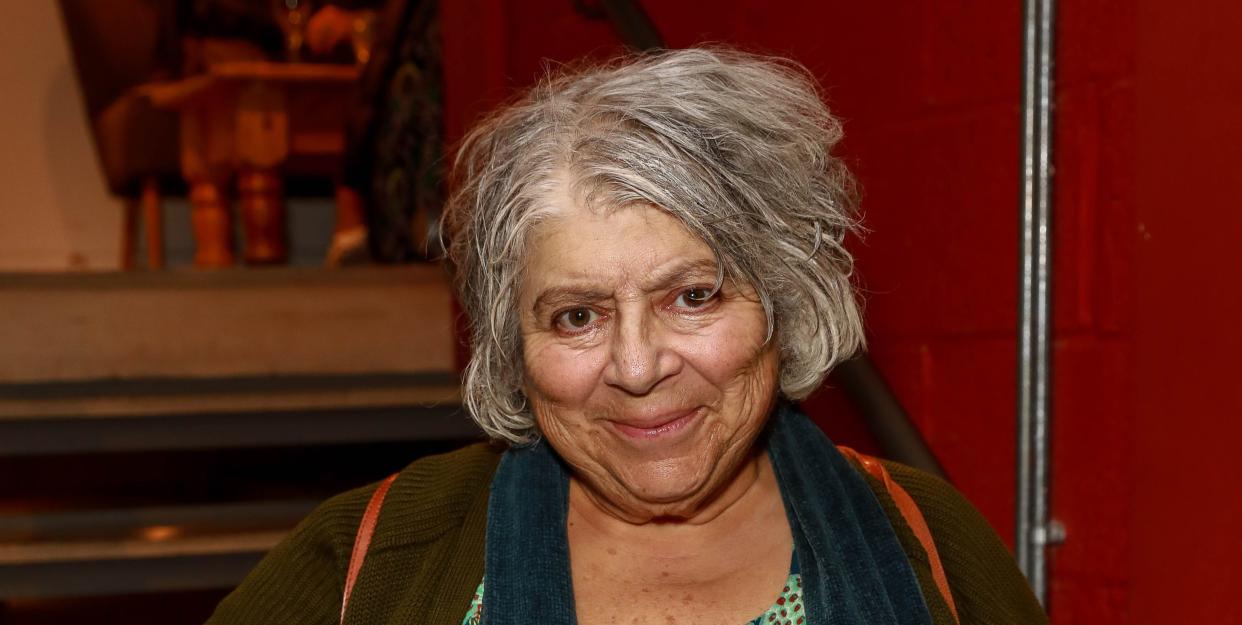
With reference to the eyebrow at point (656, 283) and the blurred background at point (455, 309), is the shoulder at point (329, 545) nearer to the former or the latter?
the eyebrow at point (656, 283)

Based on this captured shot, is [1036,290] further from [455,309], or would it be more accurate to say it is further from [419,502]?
[455,309]

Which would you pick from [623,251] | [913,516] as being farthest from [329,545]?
[913,516]

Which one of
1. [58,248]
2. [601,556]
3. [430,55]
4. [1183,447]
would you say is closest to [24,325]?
[430,55]

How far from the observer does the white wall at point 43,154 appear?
5734 mm

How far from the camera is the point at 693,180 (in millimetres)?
1220

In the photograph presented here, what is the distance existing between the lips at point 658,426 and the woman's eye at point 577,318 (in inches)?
4.1

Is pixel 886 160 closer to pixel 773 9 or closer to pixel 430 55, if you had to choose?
pixel 773 9

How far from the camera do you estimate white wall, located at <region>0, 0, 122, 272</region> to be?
573 cm

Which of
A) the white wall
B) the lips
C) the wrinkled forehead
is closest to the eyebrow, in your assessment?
the wrinkled forehead

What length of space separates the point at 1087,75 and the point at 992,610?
764 mm

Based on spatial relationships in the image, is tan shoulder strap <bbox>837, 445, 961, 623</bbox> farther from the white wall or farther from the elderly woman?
the white wall

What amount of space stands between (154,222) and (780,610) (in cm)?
462

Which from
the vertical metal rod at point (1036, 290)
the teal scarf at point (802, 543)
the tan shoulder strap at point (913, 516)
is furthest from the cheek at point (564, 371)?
the vertical metal rod at point (1036, 290)

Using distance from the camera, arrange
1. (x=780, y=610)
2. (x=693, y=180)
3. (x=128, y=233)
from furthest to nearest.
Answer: (x=128, y=233), (x=780, y=610), (x=693, y=180)
